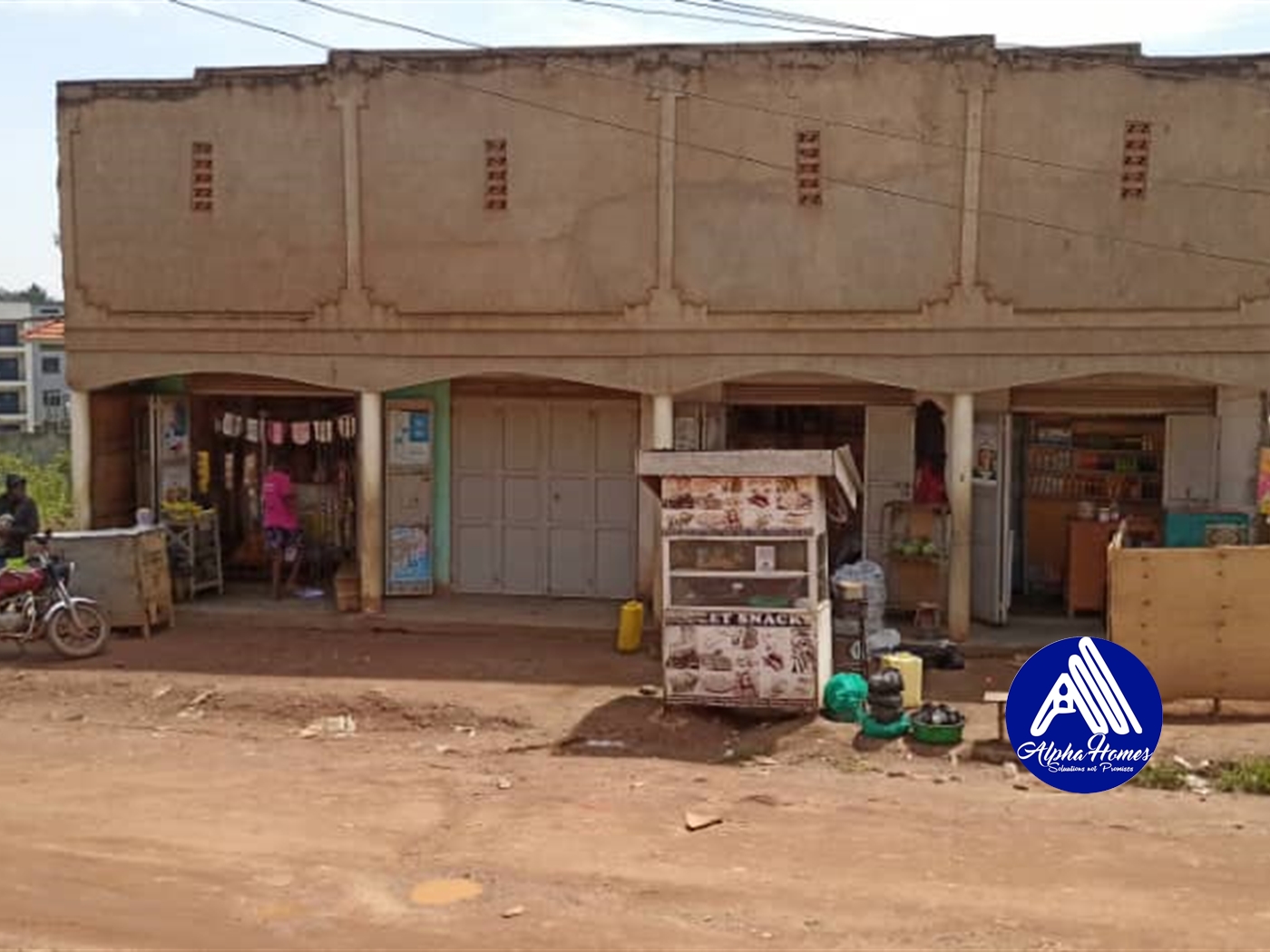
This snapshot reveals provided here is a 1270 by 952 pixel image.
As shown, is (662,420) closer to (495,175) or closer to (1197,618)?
(495,175)

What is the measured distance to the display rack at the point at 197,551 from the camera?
16078 mm

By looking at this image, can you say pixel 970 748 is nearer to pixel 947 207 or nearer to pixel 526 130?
pixel 947 207

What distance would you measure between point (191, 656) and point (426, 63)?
6.44 meters

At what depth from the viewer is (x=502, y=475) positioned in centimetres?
1630

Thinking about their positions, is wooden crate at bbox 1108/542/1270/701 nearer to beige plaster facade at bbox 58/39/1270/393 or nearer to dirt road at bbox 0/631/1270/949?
dirt road at bbox 0/631/1270/949

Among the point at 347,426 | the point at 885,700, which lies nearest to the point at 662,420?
the point at 347,426

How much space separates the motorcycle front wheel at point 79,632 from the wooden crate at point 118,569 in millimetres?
556

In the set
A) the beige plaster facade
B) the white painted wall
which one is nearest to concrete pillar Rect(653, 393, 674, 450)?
the beige plaster facade

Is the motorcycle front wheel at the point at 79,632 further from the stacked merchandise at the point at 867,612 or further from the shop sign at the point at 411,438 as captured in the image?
the stacked merchandise at the point at 867,612

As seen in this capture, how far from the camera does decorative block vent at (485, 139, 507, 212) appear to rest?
1462 centimetres

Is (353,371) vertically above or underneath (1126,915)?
above

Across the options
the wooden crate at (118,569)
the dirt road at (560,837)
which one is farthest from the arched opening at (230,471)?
the dirt road at (560,837)

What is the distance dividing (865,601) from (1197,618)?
9.28 ft

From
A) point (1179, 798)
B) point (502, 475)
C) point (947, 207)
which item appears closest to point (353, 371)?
point (502, 475)
